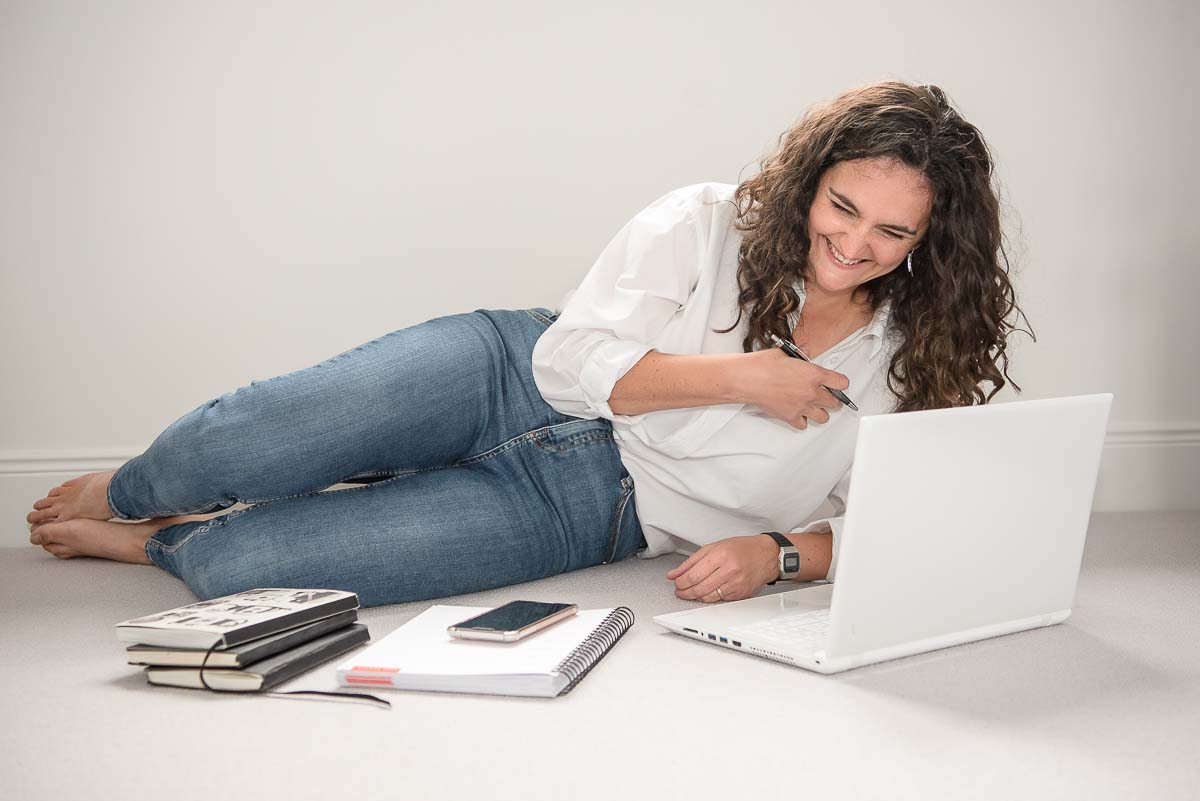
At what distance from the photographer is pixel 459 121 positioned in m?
2.52

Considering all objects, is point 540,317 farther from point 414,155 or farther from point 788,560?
point 414,155

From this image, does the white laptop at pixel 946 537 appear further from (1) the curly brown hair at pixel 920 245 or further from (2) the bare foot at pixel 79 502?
(2) the bare foot at pixel 79 502

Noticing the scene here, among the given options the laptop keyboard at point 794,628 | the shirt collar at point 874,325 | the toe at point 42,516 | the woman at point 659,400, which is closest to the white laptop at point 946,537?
the laptop keyboard at point 794,628

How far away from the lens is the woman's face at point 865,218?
155 centimetres

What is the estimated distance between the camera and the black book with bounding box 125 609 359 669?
1.26 meters

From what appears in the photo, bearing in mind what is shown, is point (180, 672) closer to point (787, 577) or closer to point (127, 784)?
point (127, 784)

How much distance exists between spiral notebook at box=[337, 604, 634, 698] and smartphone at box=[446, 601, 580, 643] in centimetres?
1

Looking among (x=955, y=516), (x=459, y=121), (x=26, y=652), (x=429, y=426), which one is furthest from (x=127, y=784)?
(x=459, y=121)

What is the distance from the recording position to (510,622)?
1378 mm

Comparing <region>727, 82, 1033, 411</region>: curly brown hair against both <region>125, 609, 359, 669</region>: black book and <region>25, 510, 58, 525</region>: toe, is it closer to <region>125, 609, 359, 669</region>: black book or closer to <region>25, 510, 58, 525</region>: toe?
<region>125, 609, 359, 669</region>: black book

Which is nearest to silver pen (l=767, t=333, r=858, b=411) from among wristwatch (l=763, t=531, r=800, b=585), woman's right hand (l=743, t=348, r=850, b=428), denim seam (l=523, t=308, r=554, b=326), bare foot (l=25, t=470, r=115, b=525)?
woman's right hand (l=743, t=348, r=850, b=428)

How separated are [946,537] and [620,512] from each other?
0.70 meters

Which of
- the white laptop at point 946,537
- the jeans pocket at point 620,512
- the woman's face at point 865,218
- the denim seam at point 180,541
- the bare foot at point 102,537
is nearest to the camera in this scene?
the white laptop at point 946,537

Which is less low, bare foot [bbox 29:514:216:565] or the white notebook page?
the white notebook page
